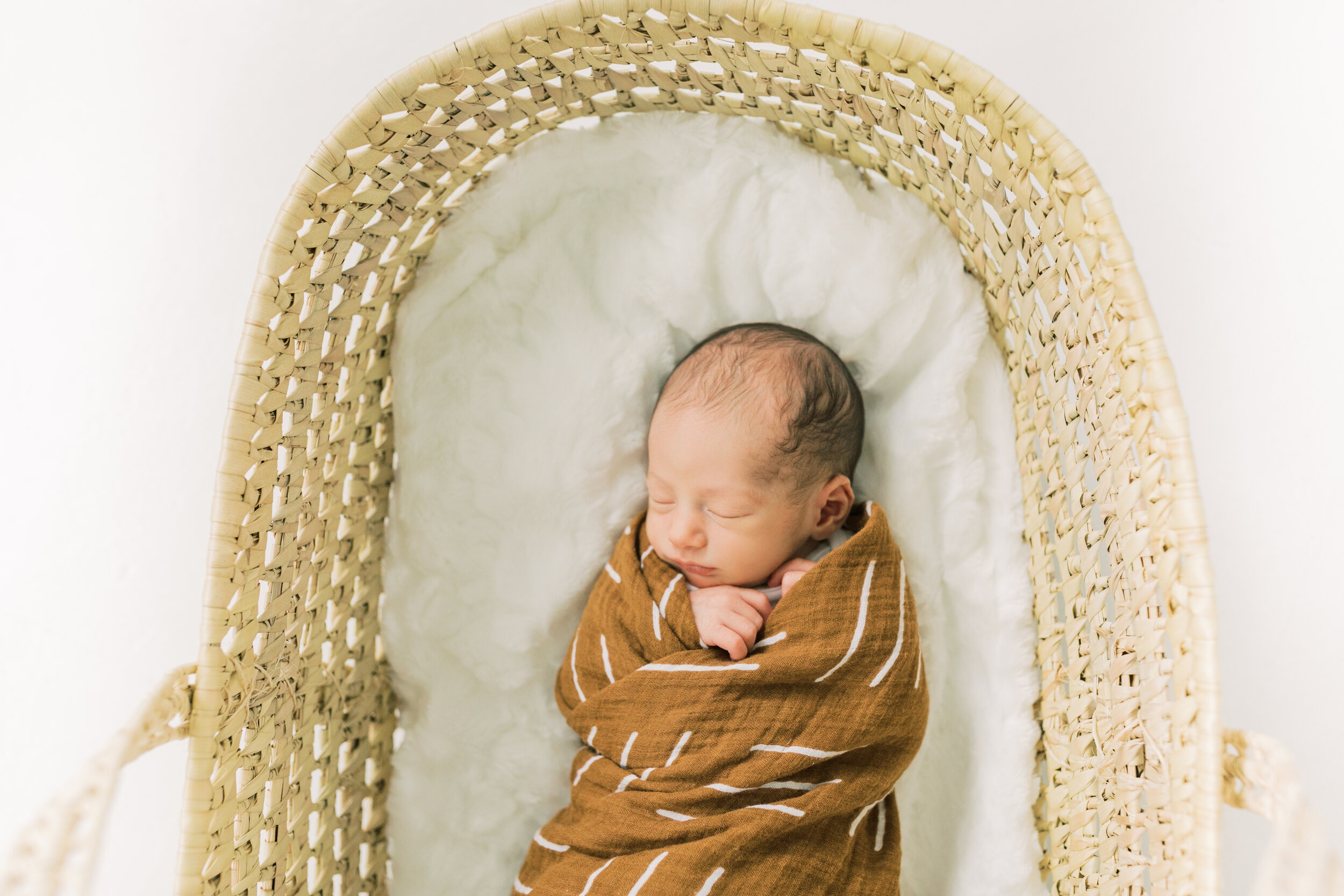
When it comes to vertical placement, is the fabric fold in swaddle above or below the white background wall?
below

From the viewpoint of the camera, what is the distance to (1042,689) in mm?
1024

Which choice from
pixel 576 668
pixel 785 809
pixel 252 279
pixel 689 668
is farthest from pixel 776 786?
pixel 252 279

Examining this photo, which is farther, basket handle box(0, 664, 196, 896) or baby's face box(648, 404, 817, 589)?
baby's face box(648, 404, 817, 589)

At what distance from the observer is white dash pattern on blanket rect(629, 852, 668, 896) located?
863 mm

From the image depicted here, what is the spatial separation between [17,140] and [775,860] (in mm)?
1305

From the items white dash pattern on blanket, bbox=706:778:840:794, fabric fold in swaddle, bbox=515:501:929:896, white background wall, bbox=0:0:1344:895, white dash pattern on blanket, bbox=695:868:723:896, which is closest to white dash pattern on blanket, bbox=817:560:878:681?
fabric fold in swaddle, bbox=515:501:929:896

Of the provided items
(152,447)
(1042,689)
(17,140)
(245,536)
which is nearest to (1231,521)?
(1042,689)

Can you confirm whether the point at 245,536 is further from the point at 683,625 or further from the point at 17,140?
the point at 17,140

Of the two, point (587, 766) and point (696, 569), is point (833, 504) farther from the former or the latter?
point (587, 766)

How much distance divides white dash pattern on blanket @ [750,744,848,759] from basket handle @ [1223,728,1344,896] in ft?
1.10

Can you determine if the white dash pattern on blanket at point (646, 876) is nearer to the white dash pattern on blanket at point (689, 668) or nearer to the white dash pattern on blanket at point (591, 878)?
the white dash pattern on blanket at point (591, 878)

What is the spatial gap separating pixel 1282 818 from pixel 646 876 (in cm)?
53

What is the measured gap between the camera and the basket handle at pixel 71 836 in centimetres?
60

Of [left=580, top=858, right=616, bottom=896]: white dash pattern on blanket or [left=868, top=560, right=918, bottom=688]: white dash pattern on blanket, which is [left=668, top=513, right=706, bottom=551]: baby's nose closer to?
[left=868, top=560, right=918, bottom=688]: white dash pattern on blanket
